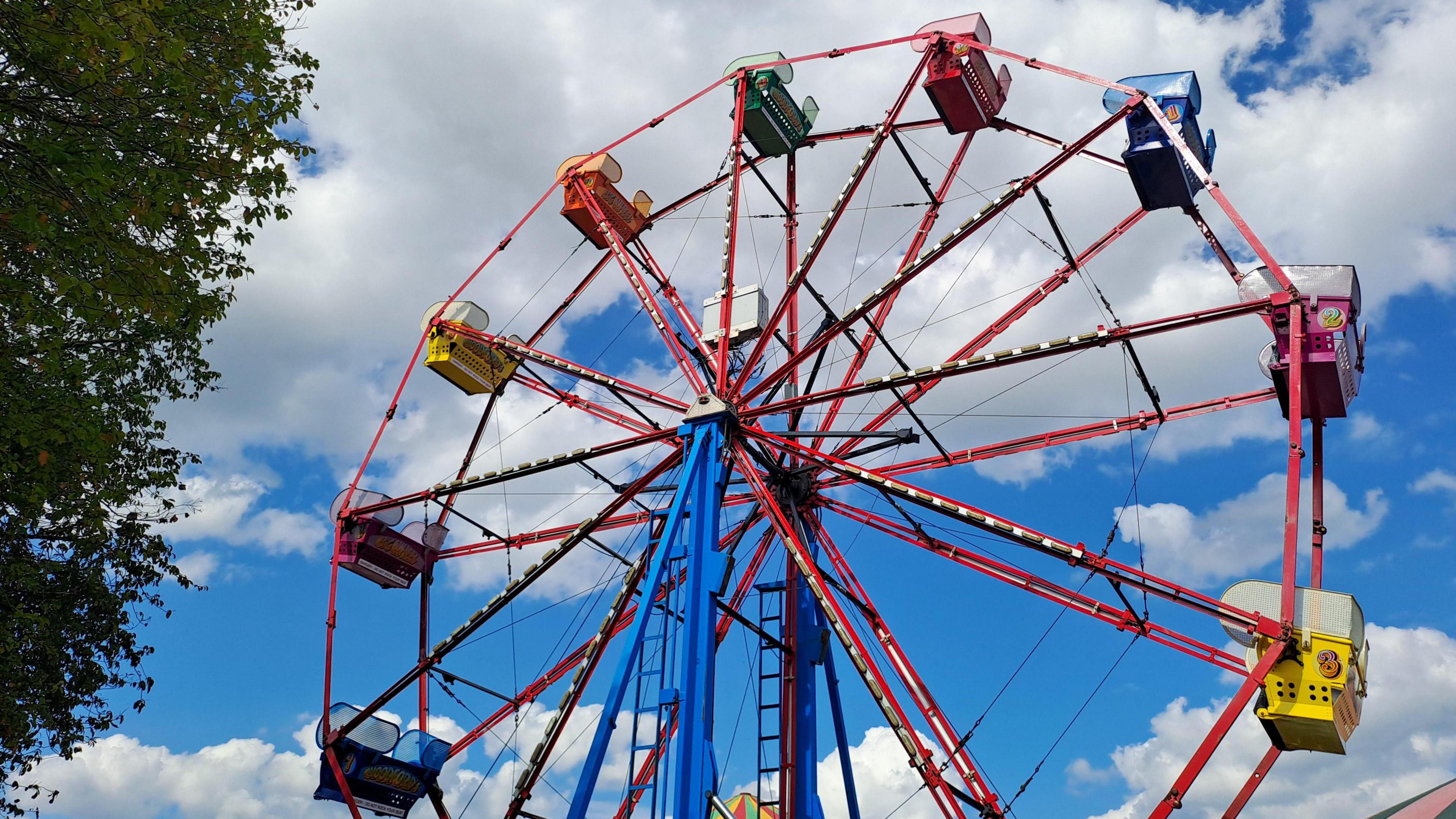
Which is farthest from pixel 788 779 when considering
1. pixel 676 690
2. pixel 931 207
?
pixel 931 207

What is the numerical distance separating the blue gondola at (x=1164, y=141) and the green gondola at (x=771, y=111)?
5.77 m

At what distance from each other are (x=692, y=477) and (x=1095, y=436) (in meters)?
5.71

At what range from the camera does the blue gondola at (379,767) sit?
1805cm

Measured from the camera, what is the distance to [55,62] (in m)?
10.6

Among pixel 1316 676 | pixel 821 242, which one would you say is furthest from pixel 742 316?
pixel 1316 676

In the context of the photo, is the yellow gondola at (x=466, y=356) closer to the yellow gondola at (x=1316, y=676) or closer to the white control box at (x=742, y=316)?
the white control box at (x=742, y=316)

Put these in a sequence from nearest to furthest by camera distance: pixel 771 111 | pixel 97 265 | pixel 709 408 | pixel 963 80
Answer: pixel 97 265 < pixel 709 408 < pixel 963 80 < pixel 771 111

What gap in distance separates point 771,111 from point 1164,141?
6534 mm

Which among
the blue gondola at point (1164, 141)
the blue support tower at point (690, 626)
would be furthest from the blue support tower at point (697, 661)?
the blue gondola at point (1164, 141)

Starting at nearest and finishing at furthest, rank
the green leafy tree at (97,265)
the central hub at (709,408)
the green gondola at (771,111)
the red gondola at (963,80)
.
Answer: the green leafy tree at (97,265), the central hub at (709,408), the red gondola at (963,80), the green gondola at (771,111)

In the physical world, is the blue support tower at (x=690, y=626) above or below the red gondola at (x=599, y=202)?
below

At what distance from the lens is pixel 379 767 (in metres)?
18.4

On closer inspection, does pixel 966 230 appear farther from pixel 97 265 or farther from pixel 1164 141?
pixel 97 265

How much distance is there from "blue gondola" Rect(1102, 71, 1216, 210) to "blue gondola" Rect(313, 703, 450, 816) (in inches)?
538
